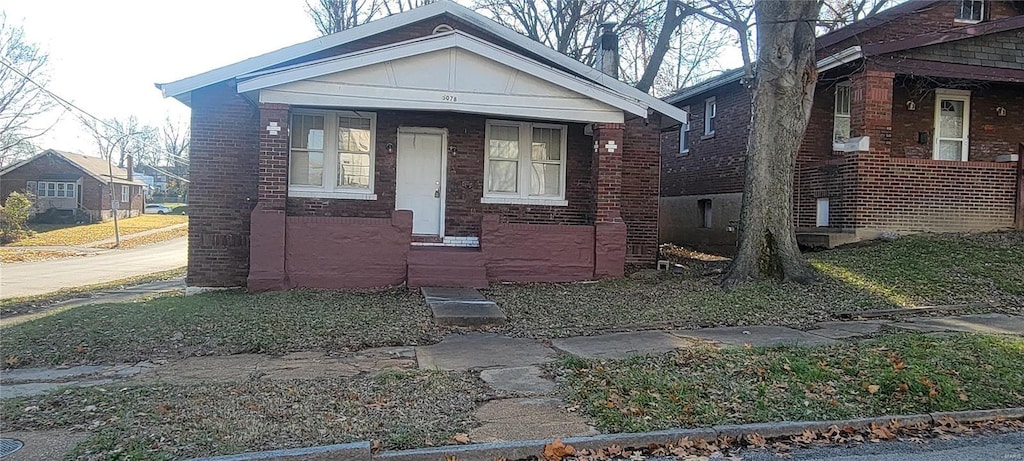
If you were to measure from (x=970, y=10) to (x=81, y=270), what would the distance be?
25.3 metres

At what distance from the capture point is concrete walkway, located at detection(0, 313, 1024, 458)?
4.96 meters

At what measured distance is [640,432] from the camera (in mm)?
4566

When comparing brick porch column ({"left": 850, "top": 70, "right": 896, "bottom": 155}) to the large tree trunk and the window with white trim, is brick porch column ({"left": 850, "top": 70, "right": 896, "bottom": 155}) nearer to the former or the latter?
the large tree trunk

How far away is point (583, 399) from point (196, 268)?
→ 874cm

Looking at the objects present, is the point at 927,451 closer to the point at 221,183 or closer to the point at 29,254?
the point at 221,183

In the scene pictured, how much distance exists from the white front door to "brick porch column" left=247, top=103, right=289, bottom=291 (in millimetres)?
2658

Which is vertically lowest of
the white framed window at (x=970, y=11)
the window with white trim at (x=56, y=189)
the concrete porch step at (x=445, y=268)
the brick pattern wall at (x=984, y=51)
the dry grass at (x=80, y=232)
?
the dry grass at (x=80, y=232)

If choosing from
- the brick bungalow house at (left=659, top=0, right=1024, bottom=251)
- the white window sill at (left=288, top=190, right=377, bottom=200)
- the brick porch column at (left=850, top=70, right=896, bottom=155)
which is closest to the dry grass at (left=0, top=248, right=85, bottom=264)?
the white window sill at (left=288, top=190, right=377, bottom=200)

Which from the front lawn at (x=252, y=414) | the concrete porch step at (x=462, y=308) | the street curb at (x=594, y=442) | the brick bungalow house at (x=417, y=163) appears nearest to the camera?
the street curb at (x=594, y=442)

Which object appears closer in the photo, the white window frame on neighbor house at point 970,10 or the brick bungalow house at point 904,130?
the brick bungalow house at point 904,130

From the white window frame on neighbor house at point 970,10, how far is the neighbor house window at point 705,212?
698 cm

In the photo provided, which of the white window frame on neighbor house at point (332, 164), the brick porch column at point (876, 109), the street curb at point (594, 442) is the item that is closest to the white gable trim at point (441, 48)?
the white window frame on neighbor house at point (332, 164)

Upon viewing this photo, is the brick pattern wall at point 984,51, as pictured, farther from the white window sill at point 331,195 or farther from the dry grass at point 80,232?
the dry grass at point 80,232

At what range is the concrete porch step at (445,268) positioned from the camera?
11.0m
